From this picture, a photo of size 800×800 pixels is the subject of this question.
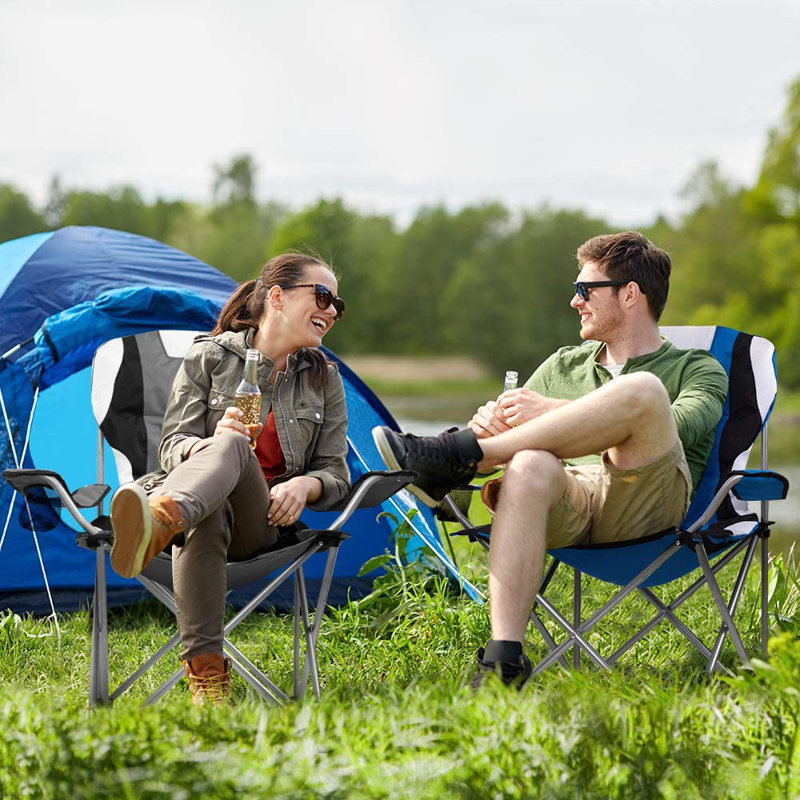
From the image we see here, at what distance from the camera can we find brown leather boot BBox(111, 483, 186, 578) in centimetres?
198

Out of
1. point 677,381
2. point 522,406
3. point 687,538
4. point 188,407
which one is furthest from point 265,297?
point 687,538

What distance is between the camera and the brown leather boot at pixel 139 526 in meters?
1.98

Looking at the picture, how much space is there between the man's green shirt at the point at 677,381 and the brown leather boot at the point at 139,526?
1101mm

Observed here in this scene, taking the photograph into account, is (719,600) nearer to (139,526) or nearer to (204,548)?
(204,548)

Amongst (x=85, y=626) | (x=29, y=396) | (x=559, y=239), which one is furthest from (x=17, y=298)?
(x=559, y=239)

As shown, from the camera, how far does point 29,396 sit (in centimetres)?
321

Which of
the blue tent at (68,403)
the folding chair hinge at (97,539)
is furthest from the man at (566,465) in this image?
the blue tent at (68,403)

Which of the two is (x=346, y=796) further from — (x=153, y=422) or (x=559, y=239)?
(x=559, y=239)

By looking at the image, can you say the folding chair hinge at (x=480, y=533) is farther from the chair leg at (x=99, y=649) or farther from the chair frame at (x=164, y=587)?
the chair leg at (x=99, y=649)

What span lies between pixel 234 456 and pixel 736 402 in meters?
1.34

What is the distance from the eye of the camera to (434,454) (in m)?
2.30

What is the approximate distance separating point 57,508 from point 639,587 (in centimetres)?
168

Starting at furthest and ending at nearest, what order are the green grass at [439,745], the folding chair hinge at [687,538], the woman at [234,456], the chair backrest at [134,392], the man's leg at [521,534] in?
the chair backrest at [134,392]
the folding chair hinge at [687,538]
the man's leg at [521,534]
the woman at [234,456]
the green grass at [439,745]

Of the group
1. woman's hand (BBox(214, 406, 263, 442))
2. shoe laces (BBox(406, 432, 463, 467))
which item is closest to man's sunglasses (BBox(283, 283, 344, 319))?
woman's hand (BBox(214, 406, 263, 442))
